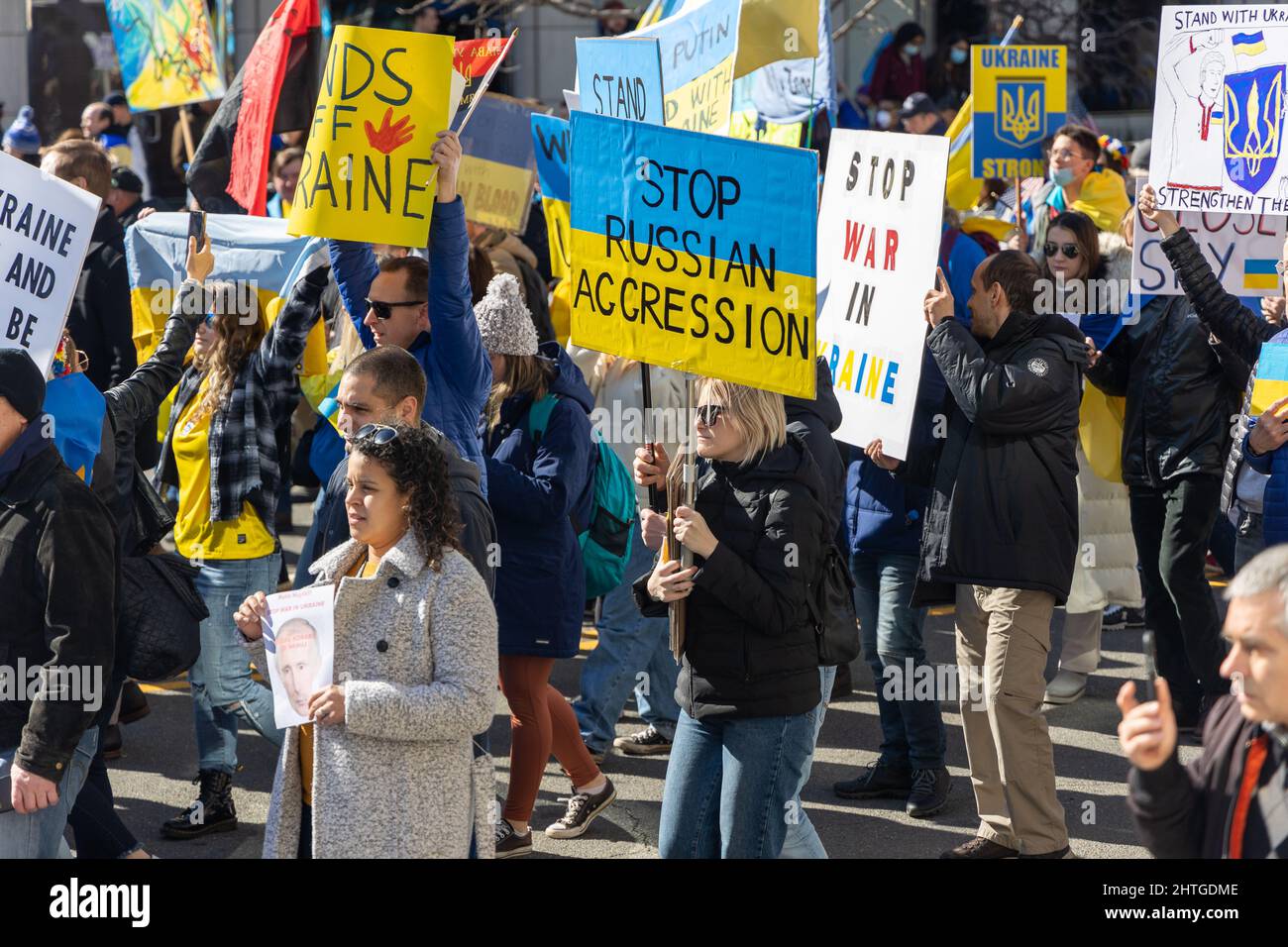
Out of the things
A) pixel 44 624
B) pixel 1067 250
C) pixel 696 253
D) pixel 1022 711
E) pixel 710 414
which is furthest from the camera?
pixel 1067 250

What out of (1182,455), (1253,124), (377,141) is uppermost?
(1253,124)

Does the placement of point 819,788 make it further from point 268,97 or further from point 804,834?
point 268,97

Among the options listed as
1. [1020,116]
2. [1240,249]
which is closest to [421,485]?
[1240,249]

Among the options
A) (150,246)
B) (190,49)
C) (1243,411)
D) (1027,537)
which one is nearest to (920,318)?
(1027,537)

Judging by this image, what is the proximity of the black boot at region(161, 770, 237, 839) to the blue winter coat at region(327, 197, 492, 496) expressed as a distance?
170cm

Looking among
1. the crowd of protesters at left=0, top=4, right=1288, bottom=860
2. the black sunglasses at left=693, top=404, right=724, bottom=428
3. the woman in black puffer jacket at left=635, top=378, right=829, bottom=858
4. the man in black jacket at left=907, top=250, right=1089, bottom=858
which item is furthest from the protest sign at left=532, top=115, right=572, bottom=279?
the woman in black puffer jacket at left=635, top=378, right=829, bottom=858

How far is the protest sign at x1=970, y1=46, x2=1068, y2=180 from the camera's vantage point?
34.4 ft

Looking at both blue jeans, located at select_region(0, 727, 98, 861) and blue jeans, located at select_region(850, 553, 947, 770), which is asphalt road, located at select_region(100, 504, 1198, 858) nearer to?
blue jeans, located at select_region(850, 553, 947, 770)

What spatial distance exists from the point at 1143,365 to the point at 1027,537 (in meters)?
1.94

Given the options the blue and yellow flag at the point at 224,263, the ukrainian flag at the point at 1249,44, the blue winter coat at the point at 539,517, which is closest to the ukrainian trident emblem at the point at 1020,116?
the ukrainian flag at the point at 1249,44

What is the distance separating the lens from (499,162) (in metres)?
9.22

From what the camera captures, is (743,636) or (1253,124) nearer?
(743,636)

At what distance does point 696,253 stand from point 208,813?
2914 millimetres

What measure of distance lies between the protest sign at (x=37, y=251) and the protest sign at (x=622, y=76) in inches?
102
